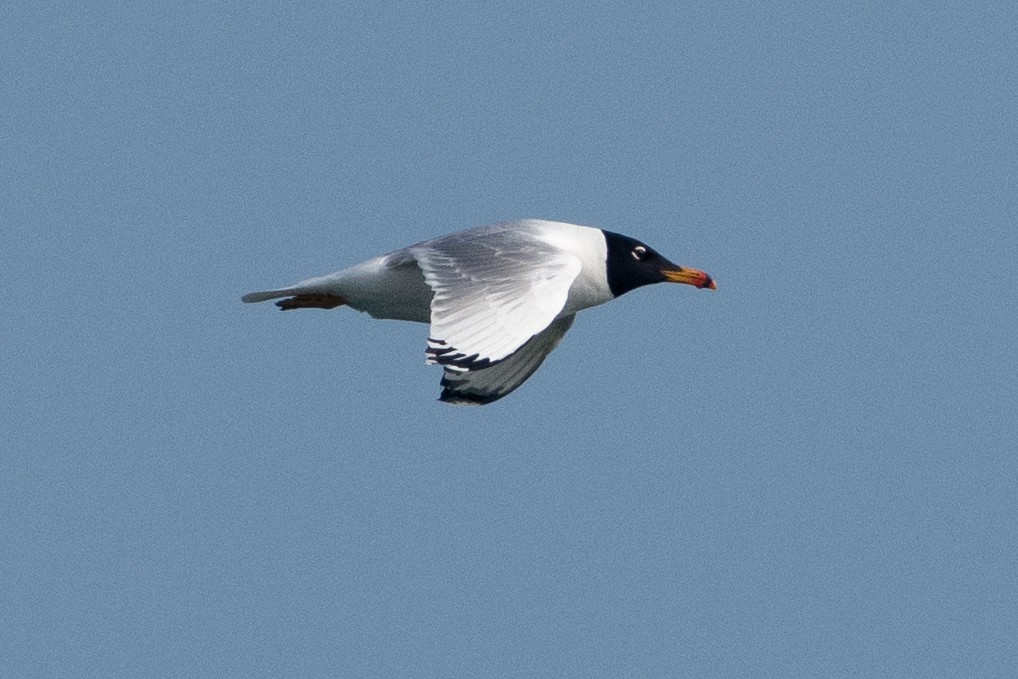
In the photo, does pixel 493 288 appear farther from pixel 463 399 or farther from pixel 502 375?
pixel 502 375

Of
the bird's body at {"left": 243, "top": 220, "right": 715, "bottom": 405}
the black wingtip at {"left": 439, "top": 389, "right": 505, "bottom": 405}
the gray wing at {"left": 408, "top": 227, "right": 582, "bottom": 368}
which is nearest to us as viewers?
the gray wing at {"left": 408, "top": 227, "right": 582, "bottom": 368}

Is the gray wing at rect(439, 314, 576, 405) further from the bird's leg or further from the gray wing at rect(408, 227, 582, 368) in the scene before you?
the gray wing at rect(408, 227, 582, 368)

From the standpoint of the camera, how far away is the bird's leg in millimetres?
11297

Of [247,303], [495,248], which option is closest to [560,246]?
[495,248]

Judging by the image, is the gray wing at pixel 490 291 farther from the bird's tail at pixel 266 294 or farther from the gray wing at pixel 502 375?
the gray wing at pixel 502 375

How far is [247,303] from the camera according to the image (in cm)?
1135

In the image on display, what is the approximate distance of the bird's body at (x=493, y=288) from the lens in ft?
30.5

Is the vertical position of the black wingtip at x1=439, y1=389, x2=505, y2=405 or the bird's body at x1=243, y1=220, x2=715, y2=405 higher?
the bird's body at x1=243, y1=220, x2=715, y2=405

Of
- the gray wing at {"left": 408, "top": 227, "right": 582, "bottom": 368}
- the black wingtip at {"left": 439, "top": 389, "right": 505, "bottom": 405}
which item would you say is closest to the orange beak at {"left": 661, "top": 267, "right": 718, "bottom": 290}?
the gray wing at {"left": 408, "top": 227, "right": 582, "bottom": 368}

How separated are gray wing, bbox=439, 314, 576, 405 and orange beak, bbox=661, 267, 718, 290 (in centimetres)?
83

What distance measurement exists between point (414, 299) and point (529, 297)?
159 centimetres

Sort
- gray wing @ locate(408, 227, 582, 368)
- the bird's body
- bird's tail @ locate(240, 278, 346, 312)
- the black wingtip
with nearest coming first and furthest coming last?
gray wing @ locate(408, 227, 582, 368)
the bird's body
bird's tail @ locate(240, 278, 346, 312)
the black wingtip

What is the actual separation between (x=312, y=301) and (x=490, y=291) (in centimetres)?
208

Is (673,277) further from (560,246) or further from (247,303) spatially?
(247,303)
